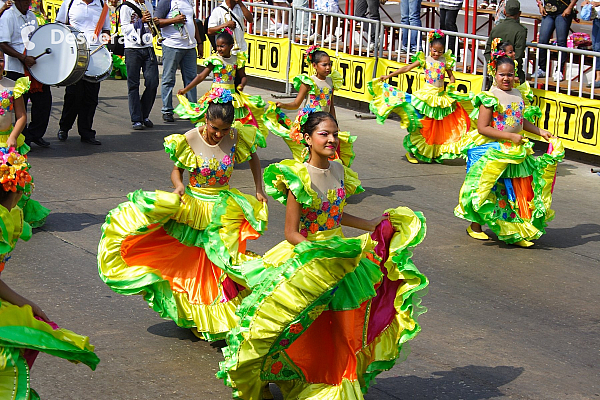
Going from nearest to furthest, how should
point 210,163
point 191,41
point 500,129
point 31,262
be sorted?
point 210,163 → point 31,262 → point 500,129 → point 191,41

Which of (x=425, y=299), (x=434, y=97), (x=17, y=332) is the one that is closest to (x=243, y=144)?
(x=425, y=299)

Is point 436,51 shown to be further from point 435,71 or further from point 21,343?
point 21,343

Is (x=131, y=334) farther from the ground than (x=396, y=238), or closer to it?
closer to it

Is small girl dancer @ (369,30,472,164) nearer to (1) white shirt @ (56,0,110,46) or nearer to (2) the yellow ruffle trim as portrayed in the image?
A: (2) the yellow ruffle trim

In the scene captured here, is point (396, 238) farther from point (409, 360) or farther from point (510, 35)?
point (510, 35)

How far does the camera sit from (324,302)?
4.46m

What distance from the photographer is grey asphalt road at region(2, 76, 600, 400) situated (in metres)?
5.43

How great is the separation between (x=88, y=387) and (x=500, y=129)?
515 cm

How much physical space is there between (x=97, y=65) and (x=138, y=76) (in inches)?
51.3

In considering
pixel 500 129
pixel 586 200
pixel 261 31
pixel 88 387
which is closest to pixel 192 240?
pixel 88 387

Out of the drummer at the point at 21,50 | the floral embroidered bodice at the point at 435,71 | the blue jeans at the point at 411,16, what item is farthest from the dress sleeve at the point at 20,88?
the blue jeans at the point at 411,16

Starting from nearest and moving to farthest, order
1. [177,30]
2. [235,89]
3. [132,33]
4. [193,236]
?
[193,236] → [235,89] → [132,33] → [177,30]

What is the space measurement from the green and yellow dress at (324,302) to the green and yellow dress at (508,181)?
11.5 feet

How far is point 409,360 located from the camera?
19.1 ft
